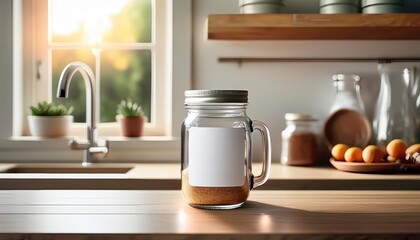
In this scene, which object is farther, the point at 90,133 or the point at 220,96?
the point at 90,133

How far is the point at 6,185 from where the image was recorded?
183cm

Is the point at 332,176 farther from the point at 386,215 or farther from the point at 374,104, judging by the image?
the point at 386,215

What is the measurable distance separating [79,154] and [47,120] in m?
0.21

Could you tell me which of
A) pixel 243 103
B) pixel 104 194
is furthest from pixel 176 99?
pixel 243 103

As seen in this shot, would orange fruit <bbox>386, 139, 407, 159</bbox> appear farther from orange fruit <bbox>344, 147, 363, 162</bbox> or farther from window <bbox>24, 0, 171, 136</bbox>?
window <bbox>24, 0, 171, 136</bbox>

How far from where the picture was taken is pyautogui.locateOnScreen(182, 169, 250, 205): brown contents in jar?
1054 mm

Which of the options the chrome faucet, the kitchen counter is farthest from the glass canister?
the chrome faucet

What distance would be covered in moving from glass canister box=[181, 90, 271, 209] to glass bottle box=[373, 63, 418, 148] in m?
1.41

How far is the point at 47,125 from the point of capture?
242 centimetres

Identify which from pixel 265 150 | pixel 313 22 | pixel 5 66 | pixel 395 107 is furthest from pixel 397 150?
pixel 5 66

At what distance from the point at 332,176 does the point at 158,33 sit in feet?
3.74

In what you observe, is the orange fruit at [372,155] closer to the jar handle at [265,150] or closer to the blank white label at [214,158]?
the jar handle at [265,150]

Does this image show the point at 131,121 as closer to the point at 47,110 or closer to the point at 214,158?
the point at 47,110

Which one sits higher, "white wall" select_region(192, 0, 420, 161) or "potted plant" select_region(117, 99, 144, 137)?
"white wall" select_region(192, 0, 420, 161)
